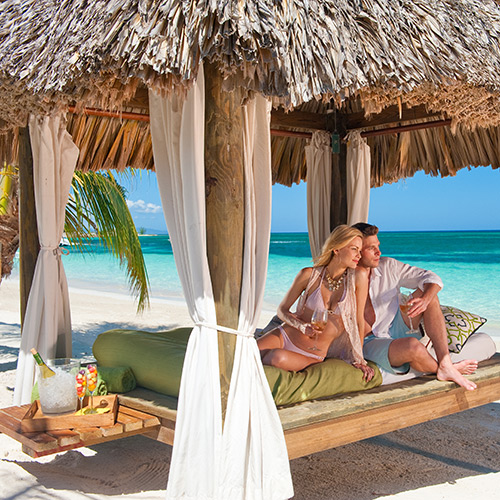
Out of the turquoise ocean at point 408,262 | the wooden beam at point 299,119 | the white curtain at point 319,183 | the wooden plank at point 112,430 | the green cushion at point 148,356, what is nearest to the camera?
the wooden plank at point 112,430

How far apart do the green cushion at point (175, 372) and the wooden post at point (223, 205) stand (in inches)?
15.8

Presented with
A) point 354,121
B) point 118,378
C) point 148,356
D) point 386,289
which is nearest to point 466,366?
point 386,289

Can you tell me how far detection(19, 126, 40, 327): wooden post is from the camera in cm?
370

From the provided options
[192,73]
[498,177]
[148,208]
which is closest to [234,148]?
[192,73]

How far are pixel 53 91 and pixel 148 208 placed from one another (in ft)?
121

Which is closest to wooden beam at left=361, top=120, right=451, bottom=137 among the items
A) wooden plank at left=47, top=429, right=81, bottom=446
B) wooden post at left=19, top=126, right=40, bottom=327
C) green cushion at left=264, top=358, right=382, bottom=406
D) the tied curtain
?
green cushion at left=264, top=358, right=382, bottom=406

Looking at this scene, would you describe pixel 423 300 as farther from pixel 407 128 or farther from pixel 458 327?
pixel 407 128

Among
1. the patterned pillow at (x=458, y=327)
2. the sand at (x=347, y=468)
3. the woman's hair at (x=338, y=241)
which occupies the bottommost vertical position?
the sand at (x=347, y=468)

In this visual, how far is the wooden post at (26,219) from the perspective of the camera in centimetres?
370

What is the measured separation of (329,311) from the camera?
11.0 feet

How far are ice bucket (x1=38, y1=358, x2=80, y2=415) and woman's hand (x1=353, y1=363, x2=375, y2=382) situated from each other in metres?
1.37

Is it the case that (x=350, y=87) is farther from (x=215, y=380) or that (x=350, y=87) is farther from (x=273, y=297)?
(x=273, y=297)

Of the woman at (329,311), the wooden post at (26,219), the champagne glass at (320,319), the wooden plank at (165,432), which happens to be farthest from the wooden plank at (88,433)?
the wooden post at (26,219)

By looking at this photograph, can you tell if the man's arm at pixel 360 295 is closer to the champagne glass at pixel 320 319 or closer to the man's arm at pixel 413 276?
the man's arm at pixel 413 276
